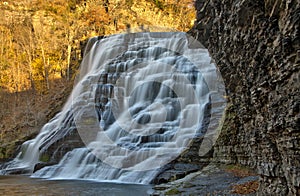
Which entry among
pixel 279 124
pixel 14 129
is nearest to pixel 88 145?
pixel 14 129

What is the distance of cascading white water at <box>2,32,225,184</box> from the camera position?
41.3ft

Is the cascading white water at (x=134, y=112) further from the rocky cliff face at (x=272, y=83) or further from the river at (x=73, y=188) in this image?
the rocky cliff face at (x=272, y=83)

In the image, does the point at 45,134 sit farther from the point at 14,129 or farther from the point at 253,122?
the point at 253,122

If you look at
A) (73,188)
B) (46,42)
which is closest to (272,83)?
(73,188)

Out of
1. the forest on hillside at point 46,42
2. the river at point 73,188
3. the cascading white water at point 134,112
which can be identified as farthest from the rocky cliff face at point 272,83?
the forest on hillside at point 46,42

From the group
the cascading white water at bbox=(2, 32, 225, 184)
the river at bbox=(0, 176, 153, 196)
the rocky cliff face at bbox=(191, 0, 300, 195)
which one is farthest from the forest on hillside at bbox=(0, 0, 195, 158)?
the rocky cliff face at bbox=(191, 0, 300, 195)

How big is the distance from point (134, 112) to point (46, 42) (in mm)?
15418

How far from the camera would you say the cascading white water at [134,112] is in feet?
41.3

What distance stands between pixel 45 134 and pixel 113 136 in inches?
212

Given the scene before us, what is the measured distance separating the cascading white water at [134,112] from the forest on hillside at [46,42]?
3856 mm

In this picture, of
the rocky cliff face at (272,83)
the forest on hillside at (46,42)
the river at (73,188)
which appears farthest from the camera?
the forest on hillside at (46,42)

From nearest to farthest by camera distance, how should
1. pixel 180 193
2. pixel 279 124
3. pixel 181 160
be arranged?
pixel 279 124 < pixel 180 193 < pixel 181 160

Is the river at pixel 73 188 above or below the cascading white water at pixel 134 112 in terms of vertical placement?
below

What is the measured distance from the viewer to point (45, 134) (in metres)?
18.9
